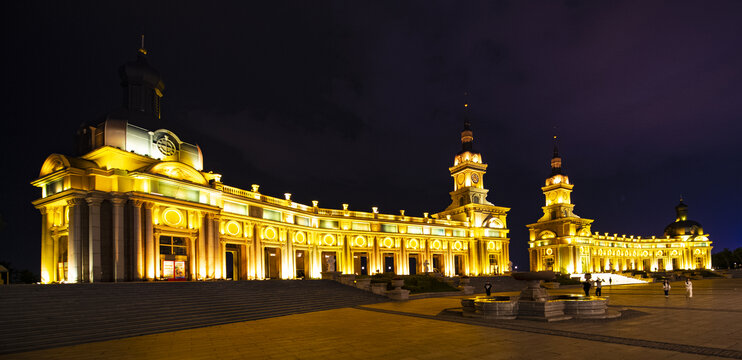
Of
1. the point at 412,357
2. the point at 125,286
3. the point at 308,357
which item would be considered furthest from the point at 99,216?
the point at 412,357

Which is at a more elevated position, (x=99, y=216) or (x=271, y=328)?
(x=99, y=216)

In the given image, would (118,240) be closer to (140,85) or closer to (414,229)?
(140,85)

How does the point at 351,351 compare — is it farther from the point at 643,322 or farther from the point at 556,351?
the point at 643,322

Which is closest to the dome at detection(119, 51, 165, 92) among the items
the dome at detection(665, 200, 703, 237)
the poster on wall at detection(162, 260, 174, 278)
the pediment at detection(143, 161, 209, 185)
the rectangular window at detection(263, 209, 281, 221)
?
the pediment at detection(143, 161, 209, 185)

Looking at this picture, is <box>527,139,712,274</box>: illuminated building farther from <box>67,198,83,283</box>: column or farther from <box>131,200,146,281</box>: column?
<box>67,198,83,283</box>: column

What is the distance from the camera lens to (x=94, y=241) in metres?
33.1

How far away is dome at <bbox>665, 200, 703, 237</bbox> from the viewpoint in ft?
414

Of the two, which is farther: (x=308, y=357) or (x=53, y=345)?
(x=53, y=345)

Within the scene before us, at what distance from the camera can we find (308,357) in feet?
44.1

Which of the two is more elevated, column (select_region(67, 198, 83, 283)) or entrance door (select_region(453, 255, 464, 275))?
column (select_region(67, 198, 83, 283))

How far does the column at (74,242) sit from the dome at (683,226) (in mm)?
143701

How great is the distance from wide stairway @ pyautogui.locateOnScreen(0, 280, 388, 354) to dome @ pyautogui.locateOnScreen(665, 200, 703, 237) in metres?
129

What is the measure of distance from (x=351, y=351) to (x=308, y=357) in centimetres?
154

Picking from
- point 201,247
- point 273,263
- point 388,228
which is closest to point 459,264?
point 388,228
